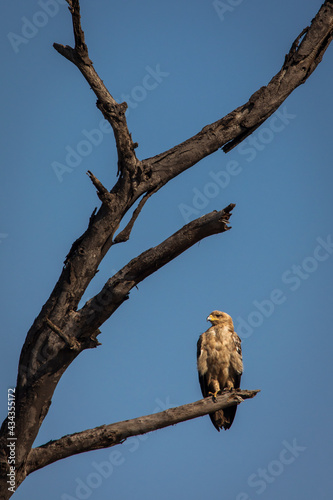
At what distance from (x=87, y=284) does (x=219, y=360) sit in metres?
5.65

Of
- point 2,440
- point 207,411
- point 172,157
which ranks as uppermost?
point 172,157

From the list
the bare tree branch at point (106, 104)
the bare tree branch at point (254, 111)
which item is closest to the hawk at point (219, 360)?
the bare tree branch at point (254, 111)

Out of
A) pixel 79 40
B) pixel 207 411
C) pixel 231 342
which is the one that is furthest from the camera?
pixel 231 342

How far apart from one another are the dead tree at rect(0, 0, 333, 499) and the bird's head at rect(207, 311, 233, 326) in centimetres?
539

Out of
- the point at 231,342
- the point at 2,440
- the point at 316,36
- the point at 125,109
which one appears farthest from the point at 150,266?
the point at 231,342

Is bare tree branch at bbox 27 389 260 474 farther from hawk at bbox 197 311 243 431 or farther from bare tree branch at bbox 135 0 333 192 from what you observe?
hawk at bbox 197 311 243 431

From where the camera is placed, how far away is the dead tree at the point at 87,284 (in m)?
5.45

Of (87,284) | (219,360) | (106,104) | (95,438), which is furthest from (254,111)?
(219,360)

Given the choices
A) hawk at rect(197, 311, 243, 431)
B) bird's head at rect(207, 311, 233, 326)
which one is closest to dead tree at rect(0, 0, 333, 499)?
hawk at rect(197, 311, 243, 431)

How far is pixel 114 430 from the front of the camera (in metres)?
5.82

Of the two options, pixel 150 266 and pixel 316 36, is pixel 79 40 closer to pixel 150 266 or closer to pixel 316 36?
pixel 150 266

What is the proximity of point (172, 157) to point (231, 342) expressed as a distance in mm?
5728

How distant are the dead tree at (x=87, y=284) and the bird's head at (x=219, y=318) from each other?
5.39 metres

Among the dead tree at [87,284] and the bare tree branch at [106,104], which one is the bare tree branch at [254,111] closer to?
the dead tree at [87,284]
